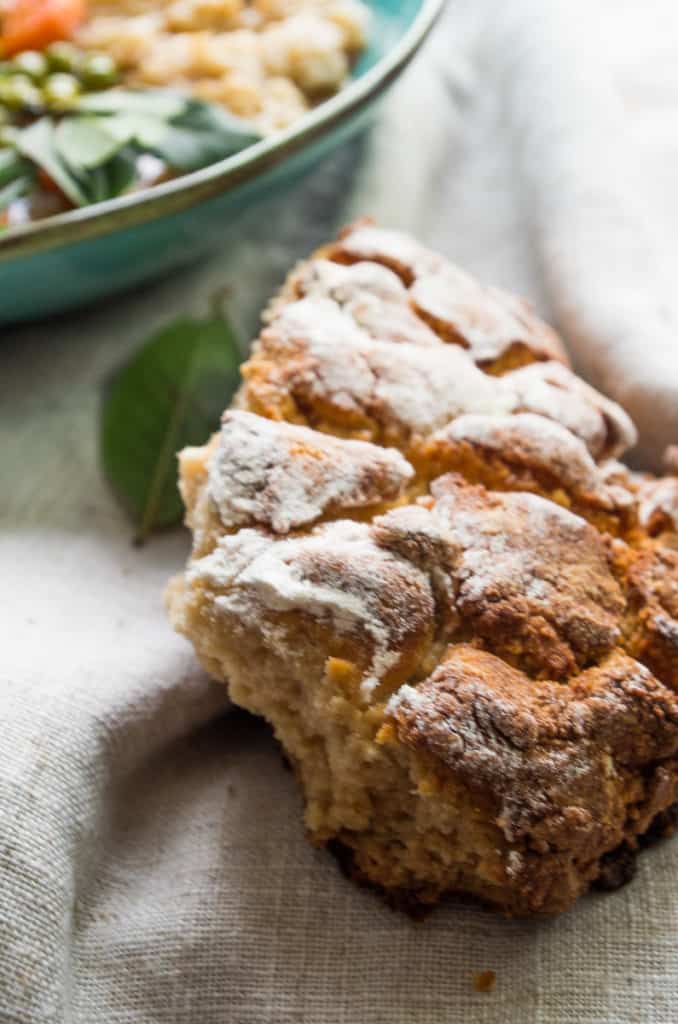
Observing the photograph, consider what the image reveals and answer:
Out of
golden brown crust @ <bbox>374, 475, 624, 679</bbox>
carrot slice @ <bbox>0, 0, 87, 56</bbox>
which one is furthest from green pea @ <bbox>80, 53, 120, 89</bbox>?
golden brown crust @ <bbox>374, 475, 624, 679</bbox>

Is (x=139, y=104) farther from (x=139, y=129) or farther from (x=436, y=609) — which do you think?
(x=436, y=609)

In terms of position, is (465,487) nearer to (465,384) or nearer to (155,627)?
(465,384)

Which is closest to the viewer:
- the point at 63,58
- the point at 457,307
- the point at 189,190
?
the point at 457,307

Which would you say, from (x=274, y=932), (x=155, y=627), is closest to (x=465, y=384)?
(x=155, y=627)

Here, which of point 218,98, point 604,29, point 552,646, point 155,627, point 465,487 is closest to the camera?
point 552,646

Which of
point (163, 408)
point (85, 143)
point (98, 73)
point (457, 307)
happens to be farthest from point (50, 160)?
point (457, 307)

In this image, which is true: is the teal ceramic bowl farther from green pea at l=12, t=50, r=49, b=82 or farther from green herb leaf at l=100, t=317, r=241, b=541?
green pea at l=12, t=50, r=49, b=82

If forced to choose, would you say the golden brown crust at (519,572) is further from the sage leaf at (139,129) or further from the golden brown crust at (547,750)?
the sage leaf at (139,129)
